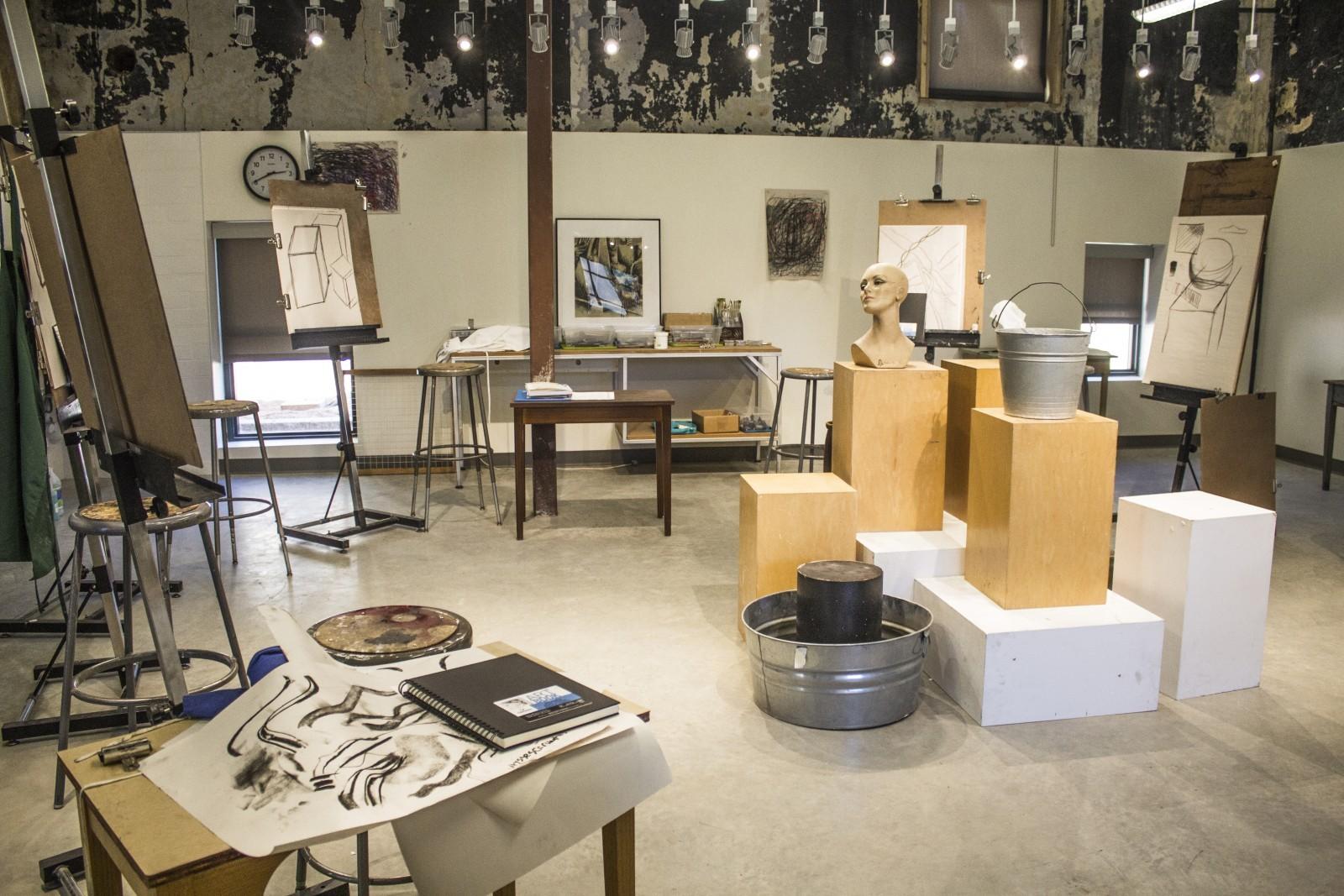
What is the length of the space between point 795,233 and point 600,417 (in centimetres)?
270

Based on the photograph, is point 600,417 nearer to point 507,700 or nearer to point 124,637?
point 124,637

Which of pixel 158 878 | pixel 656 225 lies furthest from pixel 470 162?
pixel 158 878

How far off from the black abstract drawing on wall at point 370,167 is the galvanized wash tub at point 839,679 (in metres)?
4.87

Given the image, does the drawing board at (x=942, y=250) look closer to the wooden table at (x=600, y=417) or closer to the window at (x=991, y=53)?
the window at (x=991, y=53)

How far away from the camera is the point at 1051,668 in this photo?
3.18 meters

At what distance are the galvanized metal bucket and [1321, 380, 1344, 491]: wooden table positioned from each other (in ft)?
14.2

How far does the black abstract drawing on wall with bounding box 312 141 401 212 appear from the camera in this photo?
6.88 metres

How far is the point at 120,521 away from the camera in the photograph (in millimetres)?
2795

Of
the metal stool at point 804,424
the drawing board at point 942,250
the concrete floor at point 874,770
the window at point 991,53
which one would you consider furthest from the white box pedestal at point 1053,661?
the window at point 991,53

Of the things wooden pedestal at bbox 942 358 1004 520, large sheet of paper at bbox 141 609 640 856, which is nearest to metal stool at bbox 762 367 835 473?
wooden pedestal at bbox 942 358 1004 520

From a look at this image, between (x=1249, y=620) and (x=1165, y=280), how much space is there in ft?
9.60

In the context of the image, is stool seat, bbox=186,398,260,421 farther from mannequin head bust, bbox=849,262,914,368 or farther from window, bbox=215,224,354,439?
mannequin head bust, bbox=849,262,914,368

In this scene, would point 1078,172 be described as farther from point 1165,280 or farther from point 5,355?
point 5,355

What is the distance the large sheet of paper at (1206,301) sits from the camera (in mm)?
5320
